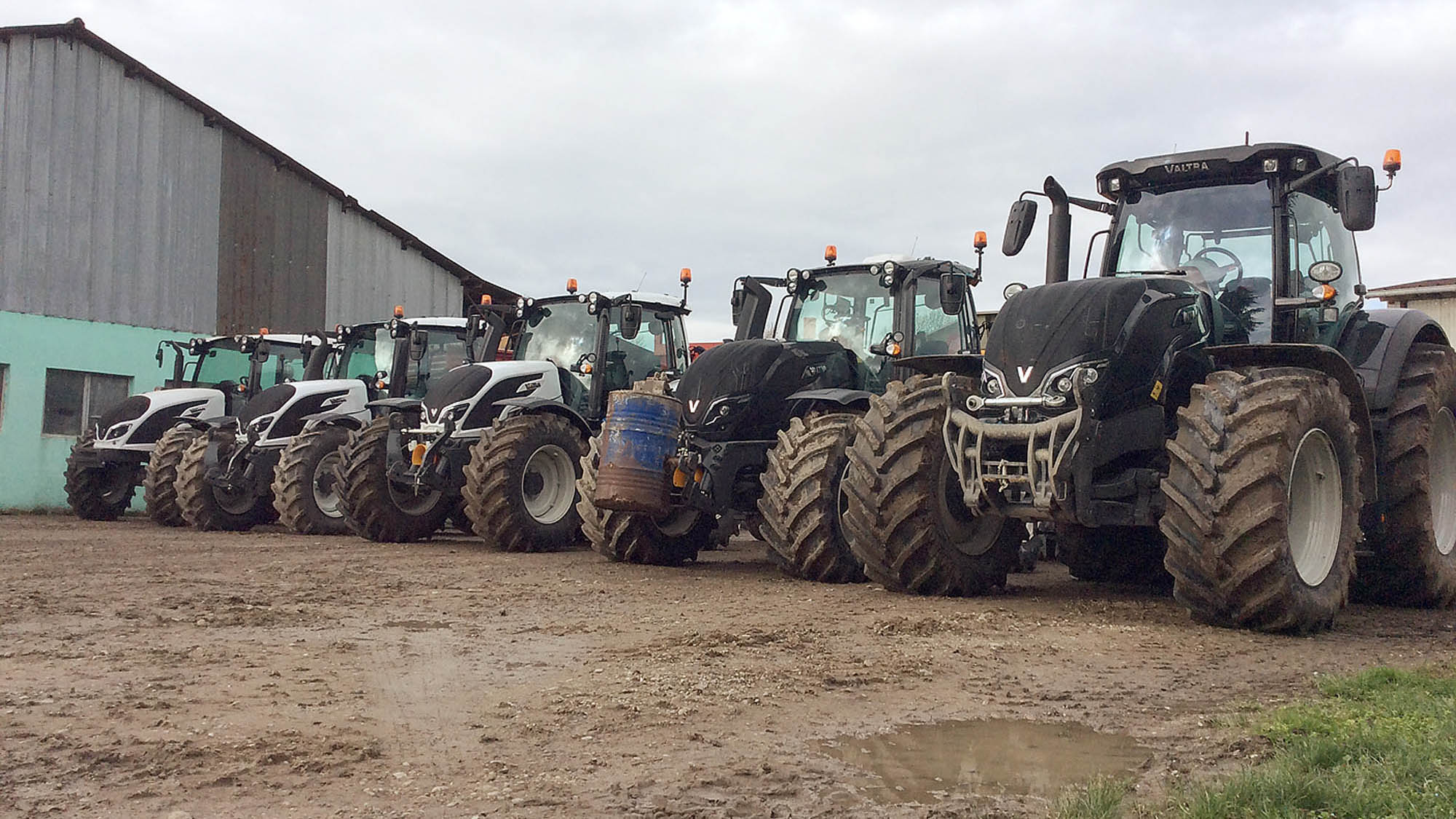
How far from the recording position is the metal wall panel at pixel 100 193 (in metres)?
20.2

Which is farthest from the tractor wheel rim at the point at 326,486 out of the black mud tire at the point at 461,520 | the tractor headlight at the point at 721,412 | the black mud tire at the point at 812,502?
the black mud tire at the point at 812,502

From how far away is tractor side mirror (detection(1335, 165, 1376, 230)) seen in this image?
7.21 m

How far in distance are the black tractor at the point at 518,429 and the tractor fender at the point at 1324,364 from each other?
5987 mm

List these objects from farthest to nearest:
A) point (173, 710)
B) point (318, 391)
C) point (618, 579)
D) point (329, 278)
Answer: point (329, 278) < point (318, 391) < point (618, 579) < point (173, 710)

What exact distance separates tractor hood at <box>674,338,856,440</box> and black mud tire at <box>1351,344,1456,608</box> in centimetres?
418

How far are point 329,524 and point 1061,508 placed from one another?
31.7 ft

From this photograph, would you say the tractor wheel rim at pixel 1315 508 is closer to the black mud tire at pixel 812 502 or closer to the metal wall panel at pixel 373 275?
the black mud tire at pixel 812 502

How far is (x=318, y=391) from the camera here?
1535 centimetres

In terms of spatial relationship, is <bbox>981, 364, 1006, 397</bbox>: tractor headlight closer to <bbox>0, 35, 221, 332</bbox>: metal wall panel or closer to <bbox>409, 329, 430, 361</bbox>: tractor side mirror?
<bbox>409, 329, 430, 361</bbox>: tractor side mirror


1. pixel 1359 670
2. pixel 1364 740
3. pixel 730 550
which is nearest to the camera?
pixel 1364 740

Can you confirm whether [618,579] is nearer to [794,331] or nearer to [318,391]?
[794,331]

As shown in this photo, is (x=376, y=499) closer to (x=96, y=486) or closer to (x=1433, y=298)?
(x=96, y=486)

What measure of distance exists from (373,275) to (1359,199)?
21546 mm

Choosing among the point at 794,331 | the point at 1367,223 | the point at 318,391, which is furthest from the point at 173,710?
the point at 318,391
